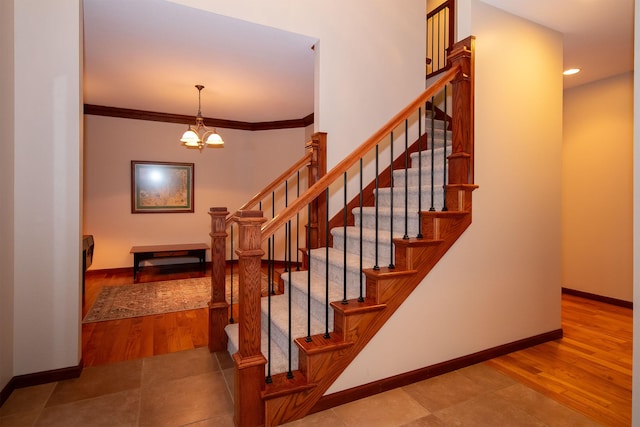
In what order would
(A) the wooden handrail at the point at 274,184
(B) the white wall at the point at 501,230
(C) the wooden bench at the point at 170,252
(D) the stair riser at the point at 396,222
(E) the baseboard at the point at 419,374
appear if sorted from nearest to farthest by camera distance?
1. (E) the baseboard at the point at 419,374
2. (B) the white wall at the point at 501,230
3. (D) the stair riser at the point at 396,222
4. (A) the wooden handrail at the point at 274,184
5. (C) the wooden bench at the point at 170,252

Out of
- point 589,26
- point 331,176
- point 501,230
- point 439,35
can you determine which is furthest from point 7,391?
point 439,35

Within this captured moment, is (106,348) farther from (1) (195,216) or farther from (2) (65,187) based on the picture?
(1) (195,216)

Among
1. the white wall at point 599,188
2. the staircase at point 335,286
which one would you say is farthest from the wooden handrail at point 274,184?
the white wall at point 599,188

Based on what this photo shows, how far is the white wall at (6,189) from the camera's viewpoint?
2.06m

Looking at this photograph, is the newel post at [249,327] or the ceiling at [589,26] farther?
the ceiling at [589,26]

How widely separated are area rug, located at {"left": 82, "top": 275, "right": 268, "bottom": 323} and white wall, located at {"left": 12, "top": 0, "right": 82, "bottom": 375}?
1.28m

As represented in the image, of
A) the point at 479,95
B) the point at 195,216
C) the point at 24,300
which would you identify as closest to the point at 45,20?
the point at 24,300

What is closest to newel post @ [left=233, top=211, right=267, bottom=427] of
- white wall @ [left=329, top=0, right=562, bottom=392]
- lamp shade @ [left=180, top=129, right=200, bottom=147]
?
white wall @ [left=329, top=0, right=562, bottom=392]

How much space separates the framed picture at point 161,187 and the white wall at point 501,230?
5079 millimetres

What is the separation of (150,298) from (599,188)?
5.83 m

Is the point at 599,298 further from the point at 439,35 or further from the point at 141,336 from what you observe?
the point at 141,336

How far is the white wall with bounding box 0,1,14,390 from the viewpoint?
6.76 ft

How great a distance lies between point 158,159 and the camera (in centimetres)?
602

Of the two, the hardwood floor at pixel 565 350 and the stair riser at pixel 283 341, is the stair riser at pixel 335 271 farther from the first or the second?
the hardwood floor at pixel 565 350
